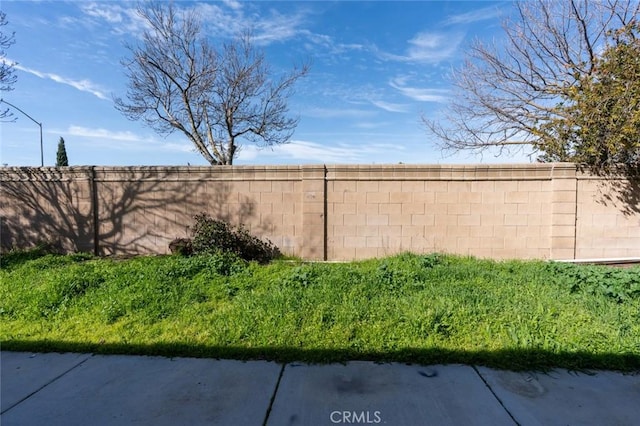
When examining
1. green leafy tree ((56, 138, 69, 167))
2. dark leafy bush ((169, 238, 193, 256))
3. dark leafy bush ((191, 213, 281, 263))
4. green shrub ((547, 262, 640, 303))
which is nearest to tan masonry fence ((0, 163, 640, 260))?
dark leafy bush ((191, 213, 281, 263))

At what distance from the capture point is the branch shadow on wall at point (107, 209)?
7.70 m

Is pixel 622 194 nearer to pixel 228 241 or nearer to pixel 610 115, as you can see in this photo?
pixel 610 115

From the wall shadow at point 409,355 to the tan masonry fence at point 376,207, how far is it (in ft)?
Answer: 13.4

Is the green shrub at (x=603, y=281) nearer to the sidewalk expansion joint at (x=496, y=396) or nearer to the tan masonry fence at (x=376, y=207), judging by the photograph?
the tan masonry fence at (x=376, y=207)

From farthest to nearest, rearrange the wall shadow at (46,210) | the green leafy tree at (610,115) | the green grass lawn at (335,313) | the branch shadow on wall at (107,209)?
the wall shadow at (46,210), the branch shadow on wall at (107,209), the green leafy tree at (610,115), the green grass lawn at (335,313)

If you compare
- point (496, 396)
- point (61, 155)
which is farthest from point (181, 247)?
point (61, 155)

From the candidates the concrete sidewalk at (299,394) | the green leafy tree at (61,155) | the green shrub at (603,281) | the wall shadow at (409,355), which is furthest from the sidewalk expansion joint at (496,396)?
the green leafy tree at (61,155)

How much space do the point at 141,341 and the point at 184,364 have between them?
778 millimetres

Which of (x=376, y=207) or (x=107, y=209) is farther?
(x=107, y=209)

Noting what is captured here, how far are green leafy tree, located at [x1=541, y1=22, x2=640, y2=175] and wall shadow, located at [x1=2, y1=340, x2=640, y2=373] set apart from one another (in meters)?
5.13

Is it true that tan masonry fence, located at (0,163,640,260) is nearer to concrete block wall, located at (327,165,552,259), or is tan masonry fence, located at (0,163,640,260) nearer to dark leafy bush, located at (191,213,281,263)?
concrete block wall, located at (327,165,552,259)

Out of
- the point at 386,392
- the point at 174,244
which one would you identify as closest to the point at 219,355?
the point at 386,392

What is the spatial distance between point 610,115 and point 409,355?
6.66 meters

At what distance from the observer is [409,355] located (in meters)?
3.34
